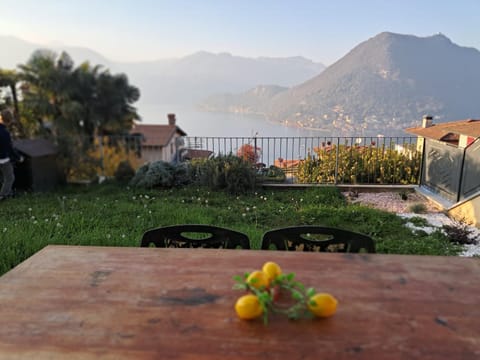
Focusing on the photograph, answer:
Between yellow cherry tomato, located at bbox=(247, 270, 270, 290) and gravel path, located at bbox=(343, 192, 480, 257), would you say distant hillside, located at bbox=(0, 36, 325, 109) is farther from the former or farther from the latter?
yellow cherry tomato, located at bbox=(247, 270, 270, 290)

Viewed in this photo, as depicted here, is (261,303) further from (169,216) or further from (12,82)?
(12,82)

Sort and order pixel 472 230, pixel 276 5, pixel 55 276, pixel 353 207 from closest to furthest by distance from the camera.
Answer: pixel 55 276, pixel 472 230, pixel 353 207, pixel 276 5

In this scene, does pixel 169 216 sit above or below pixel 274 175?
below

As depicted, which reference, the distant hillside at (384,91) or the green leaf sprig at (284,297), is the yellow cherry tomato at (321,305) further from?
the distant hillside at (384,91)

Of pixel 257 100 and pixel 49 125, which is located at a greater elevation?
pixel 257 100

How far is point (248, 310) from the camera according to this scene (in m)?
1.00

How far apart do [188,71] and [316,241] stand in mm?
37807

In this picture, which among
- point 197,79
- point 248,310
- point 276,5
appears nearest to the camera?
point 248,310

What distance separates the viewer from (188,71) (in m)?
37.2

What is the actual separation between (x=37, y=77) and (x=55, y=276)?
48.9 feet

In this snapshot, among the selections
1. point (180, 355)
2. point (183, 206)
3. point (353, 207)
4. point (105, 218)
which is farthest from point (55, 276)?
point (353, 207)

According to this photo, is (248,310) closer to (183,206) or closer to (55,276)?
(55,276)

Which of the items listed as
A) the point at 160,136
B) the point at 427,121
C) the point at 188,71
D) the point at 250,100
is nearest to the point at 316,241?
the point at 427,121

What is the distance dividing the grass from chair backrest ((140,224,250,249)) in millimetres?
1398
